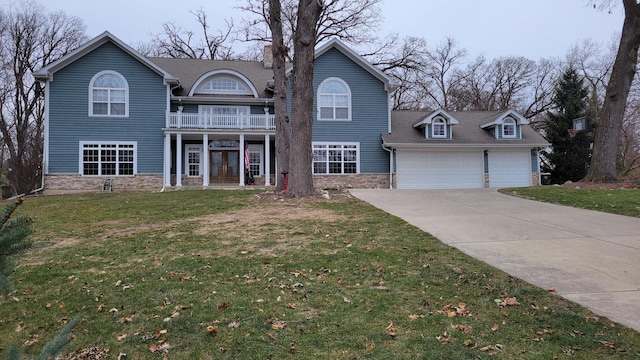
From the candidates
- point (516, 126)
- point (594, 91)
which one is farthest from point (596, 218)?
point (594, 91)

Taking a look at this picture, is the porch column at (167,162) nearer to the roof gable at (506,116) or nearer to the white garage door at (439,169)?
the white garage door at (439,169)

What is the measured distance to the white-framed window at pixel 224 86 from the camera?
804 inches

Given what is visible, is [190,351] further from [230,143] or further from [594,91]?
[594,91]

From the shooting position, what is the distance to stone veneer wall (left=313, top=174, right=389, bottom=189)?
64.7 ft

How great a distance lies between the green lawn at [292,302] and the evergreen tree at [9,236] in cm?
12

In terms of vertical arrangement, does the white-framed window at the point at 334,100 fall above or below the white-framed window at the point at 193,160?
above

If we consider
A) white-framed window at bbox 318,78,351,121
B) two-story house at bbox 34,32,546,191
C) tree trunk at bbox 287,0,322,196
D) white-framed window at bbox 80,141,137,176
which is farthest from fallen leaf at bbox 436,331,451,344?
white-framed window at bbox 80,141,137,176

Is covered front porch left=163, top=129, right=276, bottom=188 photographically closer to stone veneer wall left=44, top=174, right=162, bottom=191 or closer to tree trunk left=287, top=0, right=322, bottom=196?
stone veneer wall left=44, top=174, right=162, bottom=191

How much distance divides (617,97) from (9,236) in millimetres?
18177

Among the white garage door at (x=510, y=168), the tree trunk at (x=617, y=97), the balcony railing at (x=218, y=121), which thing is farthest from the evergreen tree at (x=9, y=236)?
the white garage door at (x=510, y=168)

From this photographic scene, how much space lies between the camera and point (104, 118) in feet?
60.7

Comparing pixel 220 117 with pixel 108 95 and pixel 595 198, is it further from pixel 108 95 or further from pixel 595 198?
pixel 595 198

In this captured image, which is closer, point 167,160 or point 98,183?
point 98,183

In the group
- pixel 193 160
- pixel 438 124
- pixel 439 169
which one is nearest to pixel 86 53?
pixel 193 160
